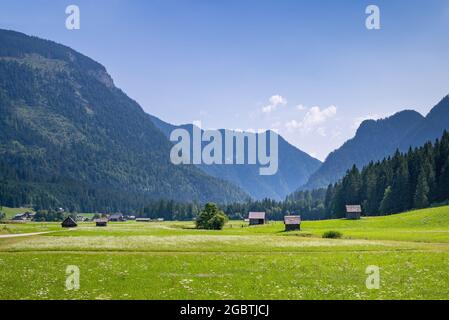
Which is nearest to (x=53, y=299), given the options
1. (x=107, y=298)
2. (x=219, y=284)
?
(x=107, y=298)

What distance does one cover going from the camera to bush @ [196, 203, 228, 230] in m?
136

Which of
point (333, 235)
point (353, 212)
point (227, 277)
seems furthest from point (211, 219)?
point (227, 277)

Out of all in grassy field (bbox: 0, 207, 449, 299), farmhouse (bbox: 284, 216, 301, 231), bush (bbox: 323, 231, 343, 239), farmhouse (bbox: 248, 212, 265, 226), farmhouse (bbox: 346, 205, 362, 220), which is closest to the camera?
grassy field (bbox: 0, 207, 449, 299)

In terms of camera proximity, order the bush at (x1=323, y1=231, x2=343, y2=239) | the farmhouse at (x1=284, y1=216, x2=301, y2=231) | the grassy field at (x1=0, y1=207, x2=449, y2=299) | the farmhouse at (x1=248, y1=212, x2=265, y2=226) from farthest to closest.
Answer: the farmhouse at (x1=248, y1=212, x2=265, y2=226) → the farmhouse at (x1=284, y1=216, x2=301, y2=231) → the bush at (x1=323, y1=231, x2=343, y2=239) → the grassy field at (x1=0, y1=207, x2=449, y2=299)

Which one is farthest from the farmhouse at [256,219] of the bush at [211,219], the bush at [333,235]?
the bush at [333,235]

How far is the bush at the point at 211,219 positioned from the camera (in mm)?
136375

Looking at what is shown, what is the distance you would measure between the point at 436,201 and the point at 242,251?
91.5 meters

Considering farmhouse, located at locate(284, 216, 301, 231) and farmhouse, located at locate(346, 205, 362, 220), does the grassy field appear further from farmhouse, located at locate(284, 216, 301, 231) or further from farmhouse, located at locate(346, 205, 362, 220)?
farmhouse, located at locate(346, 205, 362, 220)

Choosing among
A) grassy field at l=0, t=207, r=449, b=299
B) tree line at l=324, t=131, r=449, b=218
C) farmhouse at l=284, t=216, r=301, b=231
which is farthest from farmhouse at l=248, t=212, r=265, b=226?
grassy field at l=0, t=207, r=449, b=299

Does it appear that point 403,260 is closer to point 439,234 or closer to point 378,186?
point 439,234

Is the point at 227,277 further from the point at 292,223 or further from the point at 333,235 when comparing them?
the point at 292,223

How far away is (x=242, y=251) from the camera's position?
62.5 meters

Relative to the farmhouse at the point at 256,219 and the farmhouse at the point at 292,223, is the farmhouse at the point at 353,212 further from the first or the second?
the farmhouse at the point at 256,219
